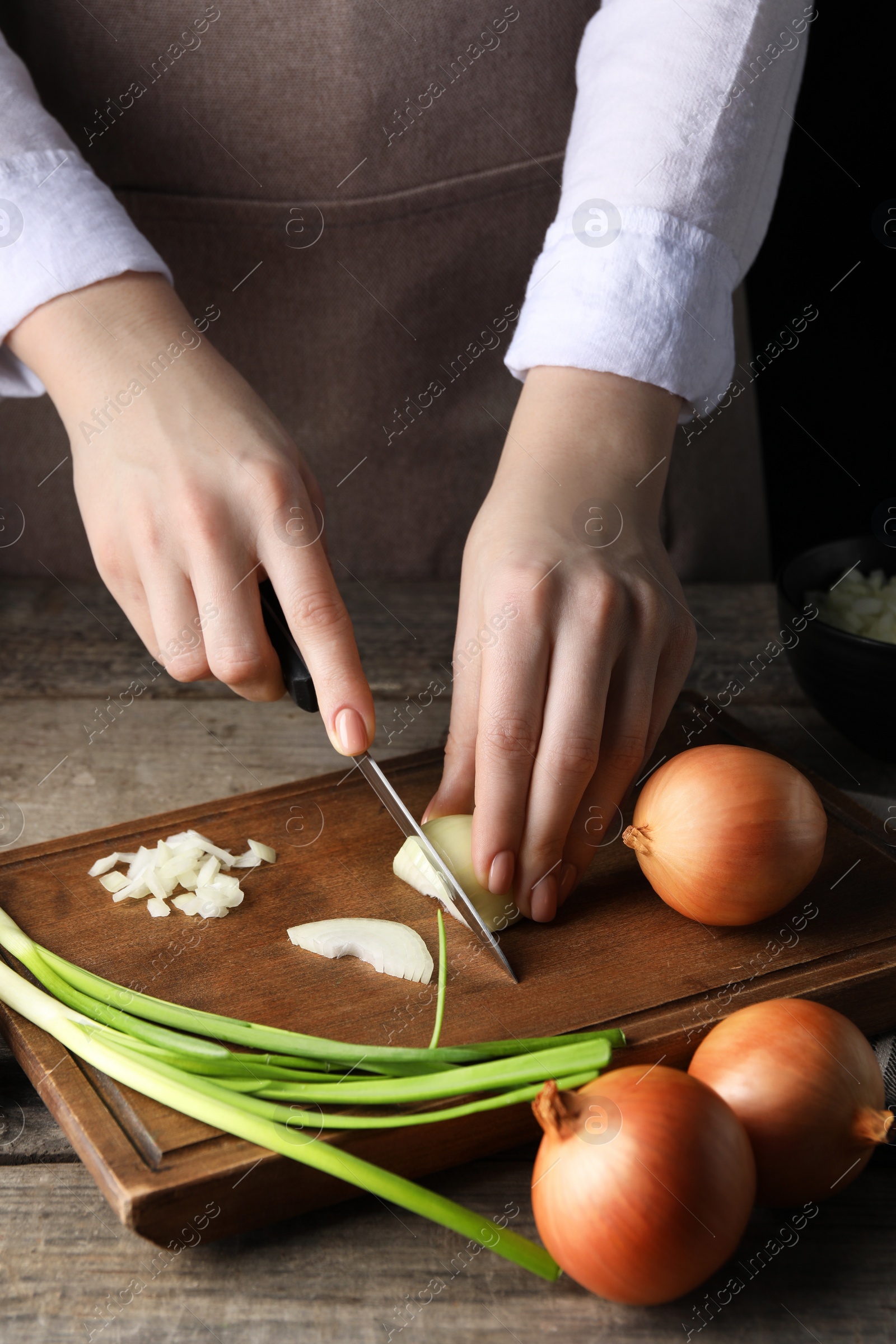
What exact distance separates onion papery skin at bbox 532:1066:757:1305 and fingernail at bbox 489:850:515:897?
0.97ft

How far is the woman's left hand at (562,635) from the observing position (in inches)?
39.6

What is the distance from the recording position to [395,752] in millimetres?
1421

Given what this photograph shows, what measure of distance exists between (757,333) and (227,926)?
147 cm

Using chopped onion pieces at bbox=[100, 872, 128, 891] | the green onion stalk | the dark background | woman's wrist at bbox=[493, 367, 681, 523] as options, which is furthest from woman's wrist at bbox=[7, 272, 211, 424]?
the dark background

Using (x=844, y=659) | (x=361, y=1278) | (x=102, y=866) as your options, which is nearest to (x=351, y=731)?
(x=102, y=866)

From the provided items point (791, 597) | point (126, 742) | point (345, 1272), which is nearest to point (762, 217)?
point (791, 597)

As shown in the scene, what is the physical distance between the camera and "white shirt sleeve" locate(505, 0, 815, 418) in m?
1.08

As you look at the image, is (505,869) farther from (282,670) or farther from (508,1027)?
(282,670)

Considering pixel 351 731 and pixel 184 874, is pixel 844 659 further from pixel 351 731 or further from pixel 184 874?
pixel 184 874

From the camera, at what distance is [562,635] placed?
1010 millimetres

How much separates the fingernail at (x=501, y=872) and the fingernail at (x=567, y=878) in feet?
0.20

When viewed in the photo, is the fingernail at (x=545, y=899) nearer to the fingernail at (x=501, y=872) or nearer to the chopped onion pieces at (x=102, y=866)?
the fingernail at (x=501, y=872)

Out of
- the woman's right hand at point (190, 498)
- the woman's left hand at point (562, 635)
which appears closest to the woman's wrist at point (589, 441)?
the woman's left hand at point (562, 635)

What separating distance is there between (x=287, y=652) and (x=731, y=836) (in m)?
0.45
